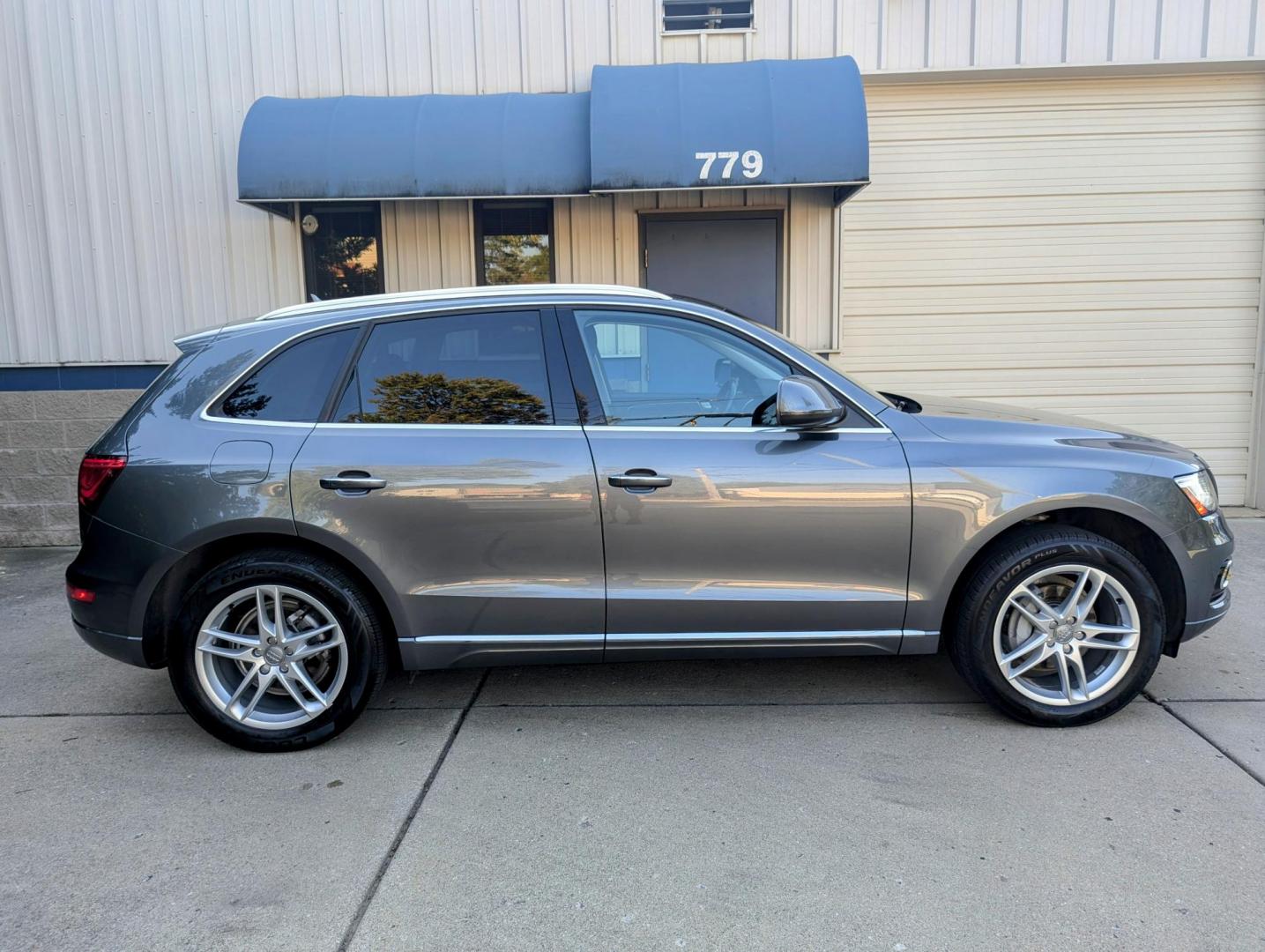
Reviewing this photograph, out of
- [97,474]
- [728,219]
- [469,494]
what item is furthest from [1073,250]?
[97,474]

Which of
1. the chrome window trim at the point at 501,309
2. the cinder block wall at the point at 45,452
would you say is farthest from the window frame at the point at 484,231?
the chrome window trim at the point at 501,309

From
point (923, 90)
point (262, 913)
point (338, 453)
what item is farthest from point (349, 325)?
point (923, 90)

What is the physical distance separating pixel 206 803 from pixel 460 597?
3.86ft

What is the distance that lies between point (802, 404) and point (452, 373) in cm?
144

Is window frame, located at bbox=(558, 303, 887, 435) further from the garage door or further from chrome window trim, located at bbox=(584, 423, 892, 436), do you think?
the garage door

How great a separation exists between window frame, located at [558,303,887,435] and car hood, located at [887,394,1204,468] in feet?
0.73

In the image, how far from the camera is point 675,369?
12.0 feet

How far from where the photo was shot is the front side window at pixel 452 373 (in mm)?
3574

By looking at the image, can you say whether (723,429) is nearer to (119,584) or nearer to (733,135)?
(119,584)

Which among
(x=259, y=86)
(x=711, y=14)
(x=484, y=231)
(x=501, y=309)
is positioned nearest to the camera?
(x=501, y=309)

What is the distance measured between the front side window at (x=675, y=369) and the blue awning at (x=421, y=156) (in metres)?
→ 3.36

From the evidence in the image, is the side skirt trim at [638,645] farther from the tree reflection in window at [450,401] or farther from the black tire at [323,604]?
the tree reflection in window at [450,401]

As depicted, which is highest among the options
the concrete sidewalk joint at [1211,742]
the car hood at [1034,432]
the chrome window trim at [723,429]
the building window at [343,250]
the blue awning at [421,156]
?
the blue awning at [421,156]

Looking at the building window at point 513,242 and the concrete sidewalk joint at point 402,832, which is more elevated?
the building window at point 513,242
